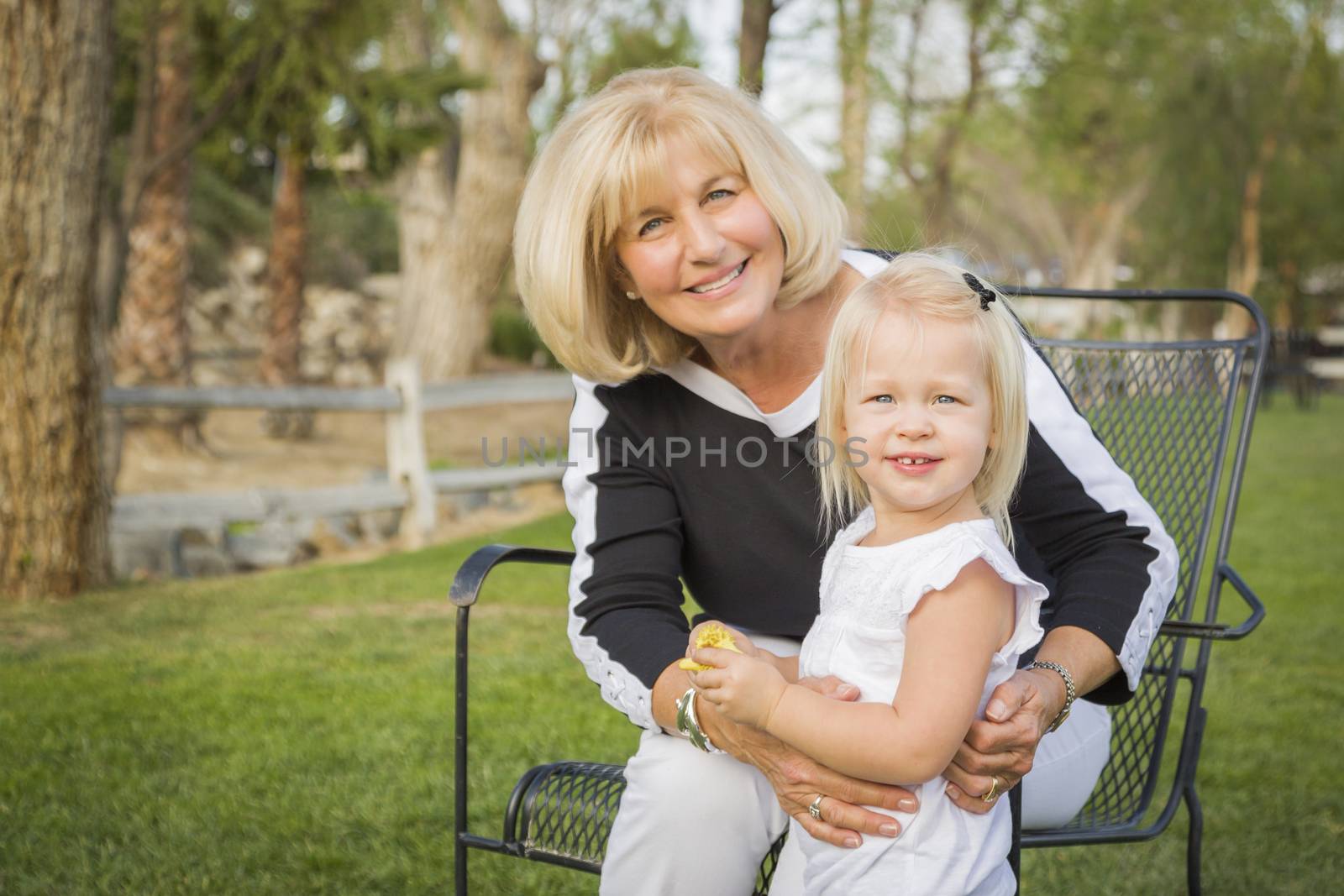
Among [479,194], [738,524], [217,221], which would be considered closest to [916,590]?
[738,524]

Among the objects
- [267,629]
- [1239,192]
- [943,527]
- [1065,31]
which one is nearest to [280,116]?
[267,629]

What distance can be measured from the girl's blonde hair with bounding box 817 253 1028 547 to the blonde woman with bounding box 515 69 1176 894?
0.21 meters

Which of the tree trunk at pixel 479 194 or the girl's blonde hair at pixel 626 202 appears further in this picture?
the tree trunk at pixel 479 194

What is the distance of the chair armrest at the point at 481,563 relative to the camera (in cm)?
189

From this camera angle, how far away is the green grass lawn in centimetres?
278

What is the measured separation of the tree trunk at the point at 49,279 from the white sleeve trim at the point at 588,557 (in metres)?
3.39

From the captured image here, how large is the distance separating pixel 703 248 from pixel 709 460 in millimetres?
Answer: 340

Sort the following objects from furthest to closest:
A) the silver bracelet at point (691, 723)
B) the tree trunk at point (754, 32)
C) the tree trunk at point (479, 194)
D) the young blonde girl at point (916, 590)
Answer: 1. the tree trunk at point (479, 194)
2. the tree trunk at point (754, 32)
3. the silver bracelet at point (691, 723)
4. the young blonde girl at point (916, 590)

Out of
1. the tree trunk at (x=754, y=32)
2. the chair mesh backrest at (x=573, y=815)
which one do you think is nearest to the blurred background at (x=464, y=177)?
the tree trunk at (x=754, y=32)

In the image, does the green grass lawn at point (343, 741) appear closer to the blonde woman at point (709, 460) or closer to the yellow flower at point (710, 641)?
the blonde woman at point (709, 460)

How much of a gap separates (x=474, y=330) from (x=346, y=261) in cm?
1097

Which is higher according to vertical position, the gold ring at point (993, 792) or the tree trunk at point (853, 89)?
the tree trunk at point (853, 89)

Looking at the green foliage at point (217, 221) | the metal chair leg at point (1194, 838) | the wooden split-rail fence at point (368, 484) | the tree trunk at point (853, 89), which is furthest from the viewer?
the green foliage at point (217, 221)

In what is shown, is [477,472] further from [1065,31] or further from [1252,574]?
[1065,31]
